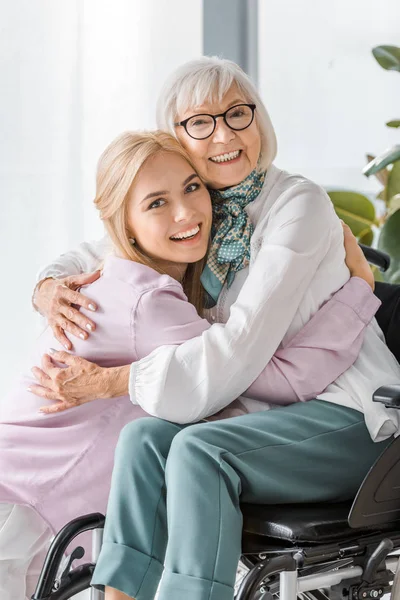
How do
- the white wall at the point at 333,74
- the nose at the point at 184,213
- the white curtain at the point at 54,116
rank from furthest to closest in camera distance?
the white wall at the point at 333,74 < the white curtain at the point at 54,116 < the nose at the point at 184,213

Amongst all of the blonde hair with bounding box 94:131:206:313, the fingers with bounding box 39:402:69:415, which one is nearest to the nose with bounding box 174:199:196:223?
the blonde hair with bounding box 94:131:206:313

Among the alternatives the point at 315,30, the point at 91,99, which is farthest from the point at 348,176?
the point at 91,99

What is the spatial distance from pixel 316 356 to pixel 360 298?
0.18m

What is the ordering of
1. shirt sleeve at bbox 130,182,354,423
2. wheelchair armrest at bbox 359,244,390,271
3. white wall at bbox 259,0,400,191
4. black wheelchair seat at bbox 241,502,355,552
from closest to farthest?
1. black wheelchair seat at bbox 241,502,355,552
2. shirt sleeve at bbox 130,182,354,423
3. wheelchair armrest at bbox 359,244,390,271
4. white wall at bbox 259,0,400,191

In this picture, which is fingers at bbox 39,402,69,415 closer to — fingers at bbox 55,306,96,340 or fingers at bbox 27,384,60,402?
fingers at bbox 27,384,60,402

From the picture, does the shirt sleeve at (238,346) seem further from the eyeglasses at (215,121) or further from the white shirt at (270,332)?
the eyeglasses at (215,121)

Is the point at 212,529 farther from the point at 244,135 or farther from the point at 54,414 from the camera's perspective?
the point at 244,135

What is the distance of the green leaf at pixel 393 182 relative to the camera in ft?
9.78

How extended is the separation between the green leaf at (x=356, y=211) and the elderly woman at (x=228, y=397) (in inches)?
49.7

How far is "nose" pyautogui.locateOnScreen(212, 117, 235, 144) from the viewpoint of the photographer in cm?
177

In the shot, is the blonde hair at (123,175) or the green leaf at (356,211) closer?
the blonde hair at (123,175)

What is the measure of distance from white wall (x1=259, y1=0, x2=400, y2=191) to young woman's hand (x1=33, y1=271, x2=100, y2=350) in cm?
195

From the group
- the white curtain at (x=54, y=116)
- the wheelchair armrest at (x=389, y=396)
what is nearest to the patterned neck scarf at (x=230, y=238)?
the wheelchair armrest at (x=389, y=396)

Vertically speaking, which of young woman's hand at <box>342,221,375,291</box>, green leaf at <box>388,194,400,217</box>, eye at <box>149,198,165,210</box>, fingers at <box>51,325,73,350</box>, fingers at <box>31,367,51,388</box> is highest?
eye at <box>149,198,165,210</box>
